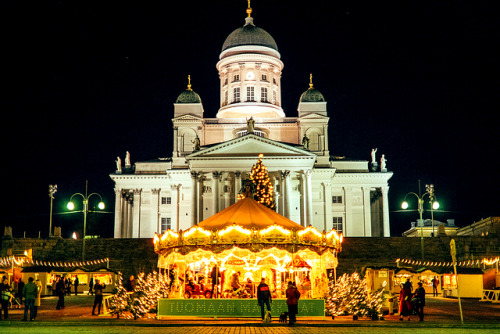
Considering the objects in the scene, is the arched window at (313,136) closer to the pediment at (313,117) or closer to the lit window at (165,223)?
the pediment at (313,117)

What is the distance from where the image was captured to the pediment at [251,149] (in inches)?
2322

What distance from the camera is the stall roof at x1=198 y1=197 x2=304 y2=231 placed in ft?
83.9

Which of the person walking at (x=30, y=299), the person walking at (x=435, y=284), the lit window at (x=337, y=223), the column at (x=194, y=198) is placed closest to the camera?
the person walking at (x=30, y=299)

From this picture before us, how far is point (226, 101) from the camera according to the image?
241 feet

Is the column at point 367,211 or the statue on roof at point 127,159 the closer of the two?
the column at point 367,211

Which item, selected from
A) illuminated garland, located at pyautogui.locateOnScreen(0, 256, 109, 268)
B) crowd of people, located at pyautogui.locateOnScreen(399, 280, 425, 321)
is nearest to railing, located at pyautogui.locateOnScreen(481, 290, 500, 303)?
crowd of people, located at pyautogui.locateOnScreen(399, 280, 425, 321)

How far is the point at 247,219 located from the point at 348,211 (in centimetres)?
4191

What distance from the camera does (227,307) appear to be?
23625 mm

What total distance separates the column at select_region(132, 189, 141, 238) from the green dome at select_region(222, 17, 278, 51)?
1981 cm

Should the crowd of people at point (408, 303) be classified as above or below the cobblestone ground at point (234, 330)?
above

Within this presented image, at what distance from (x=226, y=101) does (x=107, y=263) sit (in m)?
31.7

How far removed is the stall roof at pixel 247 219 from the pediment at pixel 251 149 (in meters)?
31.4

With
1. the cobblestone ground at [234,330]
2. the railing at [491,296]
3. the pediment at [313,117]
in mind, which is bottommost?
the cobblestone ground at [234,330]

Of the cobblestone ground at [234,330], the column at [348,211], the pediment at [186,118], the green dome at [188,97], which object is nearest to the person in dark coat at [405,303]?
the cobblestone ground at [234,330]
